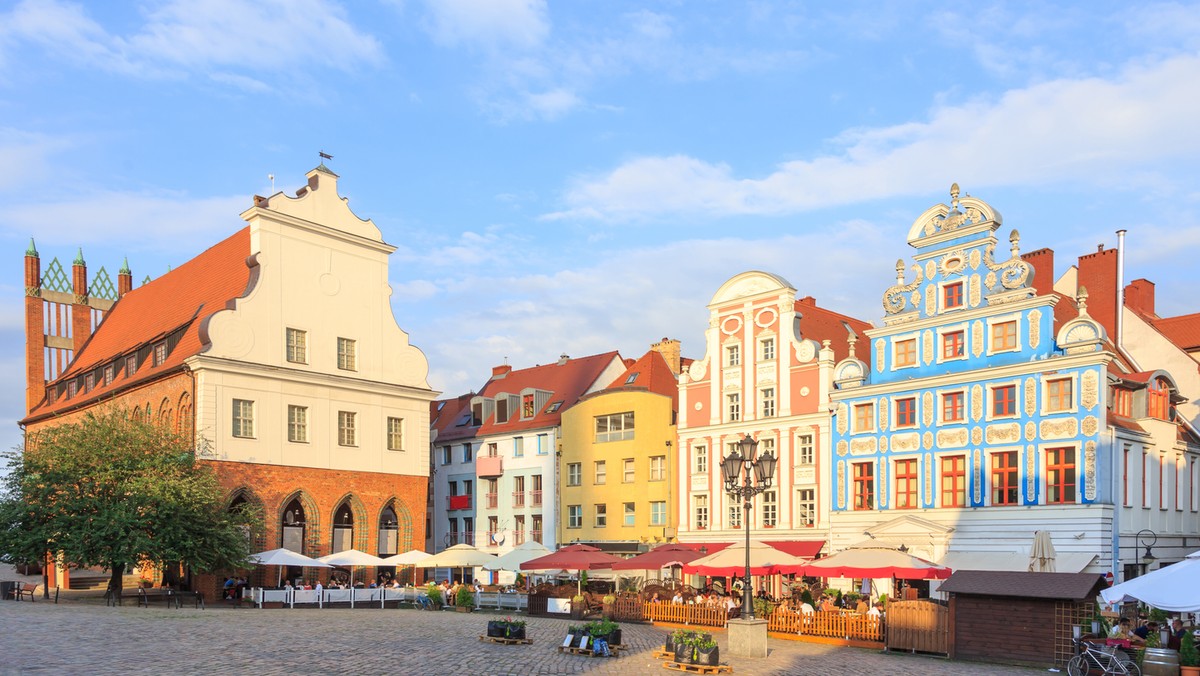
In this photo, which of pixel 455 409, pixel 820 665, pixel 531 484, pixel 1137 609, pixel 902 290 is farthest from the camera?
pixel 455 409

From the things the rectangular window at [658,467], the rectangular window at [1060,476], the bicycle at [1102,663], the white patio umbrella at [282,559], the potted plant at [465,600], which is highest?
the rectangular window at [1060,476]

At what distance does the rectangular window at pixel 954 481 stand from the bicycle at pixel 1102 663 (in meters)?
16.4

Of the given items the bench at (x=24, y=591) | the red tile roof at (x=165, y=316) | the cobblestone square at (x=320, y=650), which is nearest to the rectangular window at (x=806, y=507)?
the cobblestone square at (x=320, y=650)

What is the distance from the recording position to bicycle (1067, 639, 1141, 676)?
65.3ft

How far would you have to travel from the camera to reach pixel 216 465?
135 feet

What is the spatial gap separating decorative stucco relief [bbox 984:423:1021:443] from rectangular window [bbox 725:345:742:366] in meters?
11.9

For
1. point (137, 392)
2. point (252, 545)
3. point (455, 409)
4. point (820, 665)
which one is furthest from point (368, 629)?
point (455, 409)

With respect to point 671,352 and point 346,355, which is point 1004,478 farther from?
point 346,355

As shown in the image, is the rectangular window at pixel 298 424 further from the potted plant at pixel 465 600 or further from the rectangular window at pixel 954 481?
the rectangular window at pixel 954 481

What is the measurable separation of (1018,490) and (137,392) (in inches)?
1478

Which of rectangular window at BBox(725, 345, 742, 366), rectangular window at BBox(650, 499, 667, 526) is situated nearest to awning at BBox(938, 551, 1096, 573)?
rectangular window at BBox(725, 345, 742, 366)

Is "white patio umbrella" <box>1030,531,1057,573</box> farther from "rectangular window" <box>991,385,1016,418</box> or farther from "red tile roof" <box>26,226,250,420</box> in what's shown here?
"red tile roof" <box>26,226,250,420</box>

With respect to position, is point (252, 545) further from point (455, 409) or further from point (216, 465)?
point (455, 409)

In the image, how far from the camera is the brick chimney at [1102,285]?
147ft
